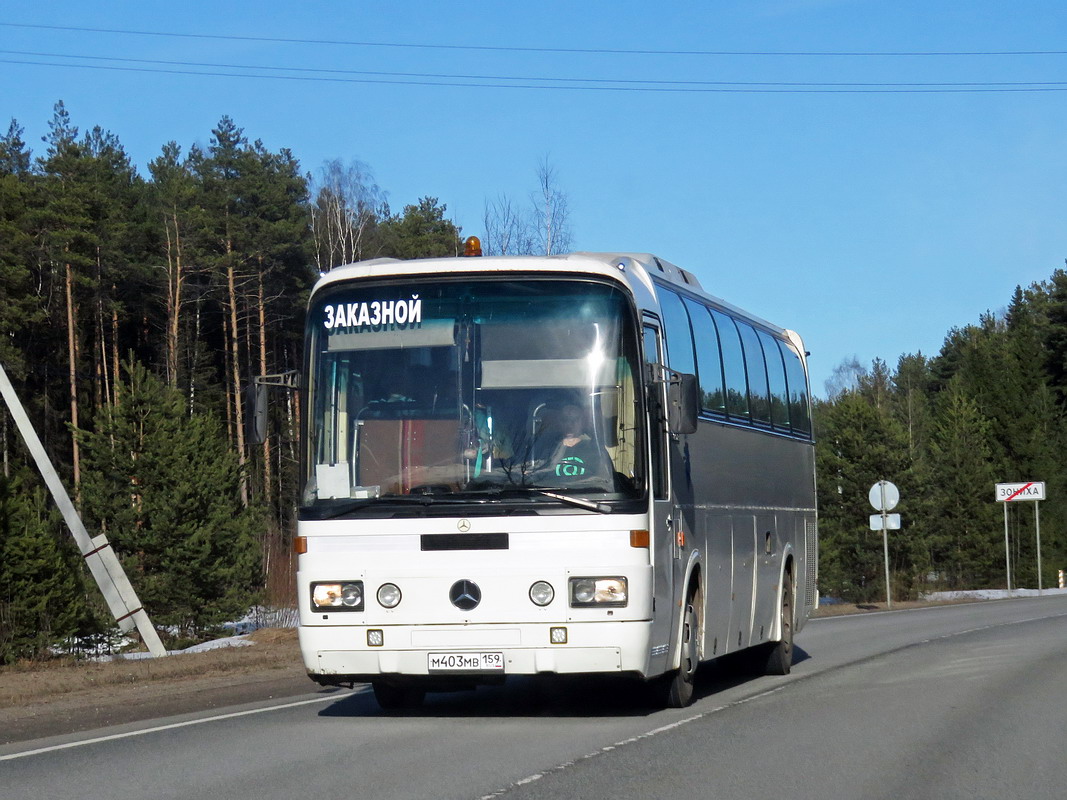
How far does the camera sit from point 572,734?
34.6 ft

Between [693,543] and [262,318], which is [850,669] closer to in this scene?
[693,543]

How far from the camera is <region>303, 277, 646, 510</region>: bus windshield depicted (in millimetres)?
10727

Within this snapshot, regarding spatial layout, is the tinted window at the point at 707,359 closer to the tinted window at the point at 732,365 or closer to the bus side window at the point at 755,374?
the tinted window at the point at 732,365

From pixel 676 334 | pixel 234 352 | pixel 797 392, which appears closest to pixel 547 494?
pixel 676 334

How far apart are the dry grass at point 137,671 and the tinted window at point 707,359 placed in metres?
6.58

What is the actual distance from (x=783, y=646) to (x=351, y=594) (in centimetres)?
670

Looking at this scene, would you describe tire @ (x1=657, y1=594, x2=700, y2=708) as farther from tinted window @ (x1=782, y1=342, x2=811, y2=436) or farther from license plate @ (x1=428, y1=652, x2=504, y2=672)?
tinted window @ (x1=782, y1=342, x2=811, y2=436)

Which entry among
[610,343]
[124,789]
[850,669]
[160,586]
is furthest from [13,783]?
[160,586]

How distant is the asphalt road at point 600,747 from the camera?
8.31 m

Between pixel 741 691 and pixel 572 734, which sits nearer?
pixel 572 734

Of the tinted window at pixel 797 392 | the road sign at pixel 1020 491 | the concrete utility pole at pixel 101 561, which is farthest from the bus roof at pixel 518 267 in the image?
the road sign at pixel 1020 491

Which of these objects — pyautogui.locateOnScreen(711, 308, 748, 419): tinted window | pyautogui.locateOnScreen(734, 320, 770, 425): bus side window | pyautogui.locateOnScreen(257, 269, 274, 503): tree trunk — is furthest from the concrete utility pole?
pyautogui.locateOnScreen(257, 269, 274, 503): tree trunk

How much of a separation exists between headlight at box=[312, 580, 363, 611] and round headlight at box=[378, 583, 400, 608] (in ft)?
0.52

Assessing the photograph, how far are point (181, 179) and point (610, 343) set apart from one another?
5373cm
